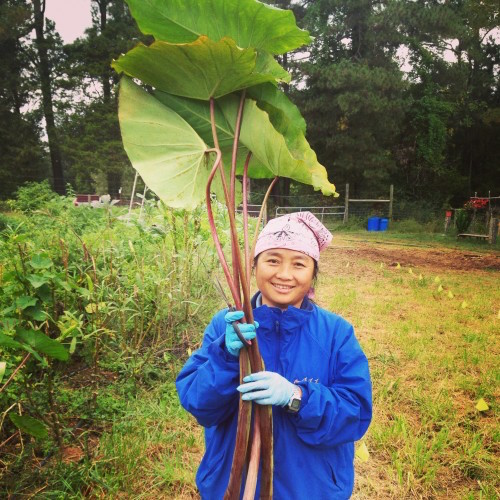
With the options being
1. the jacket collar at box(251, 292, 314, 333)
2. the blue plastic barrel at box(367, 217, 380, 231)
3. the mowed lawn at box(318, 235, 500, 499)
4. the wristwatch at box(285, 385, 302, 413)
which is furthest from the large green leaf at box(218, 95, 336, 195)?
the blue plastic barrel at box(367, 217, 380, 231)

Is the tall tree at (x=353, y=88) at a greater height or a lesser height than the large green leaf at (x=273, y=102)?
greater

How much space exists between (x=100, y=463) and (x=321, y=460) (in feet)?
3.14

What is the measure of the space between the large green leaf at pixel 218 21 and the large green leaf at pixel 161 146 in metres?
0.13

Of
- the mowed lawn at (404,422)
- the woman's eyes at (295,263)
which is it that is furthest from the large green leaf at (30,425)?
the woman's eyes at (295,263)

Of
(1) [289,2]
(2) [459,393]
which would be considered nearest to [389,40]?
(1) [289,2]

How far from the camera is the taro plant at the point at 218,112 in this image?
767mm

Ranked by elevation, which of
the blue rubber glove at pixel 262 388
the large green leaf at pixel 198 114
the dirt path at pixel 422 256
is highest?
the large green leaf at pixel 198 114

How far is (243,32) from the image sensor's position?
826 mm

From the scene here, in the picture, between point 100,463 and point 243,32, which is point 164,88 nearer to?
point 243,32

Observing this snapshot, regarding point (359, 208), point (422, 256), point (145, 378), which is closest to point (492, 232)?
point (422, 256)

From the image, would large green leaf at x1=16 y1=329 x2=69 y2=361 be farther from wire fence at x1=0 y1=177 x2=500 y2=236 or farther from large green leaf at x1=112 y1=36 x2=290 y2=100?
wire fence at x1=0 y1=177 x2=500 y2=236

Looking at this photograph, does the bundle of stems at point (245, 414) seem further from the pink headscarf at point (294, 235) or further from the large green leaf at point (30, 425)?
the large green leaf at point (30, 425)

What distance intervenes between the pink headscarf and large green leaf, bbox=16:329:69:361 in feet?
2.05

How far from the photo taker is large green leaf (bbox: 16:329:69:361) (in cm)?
117
